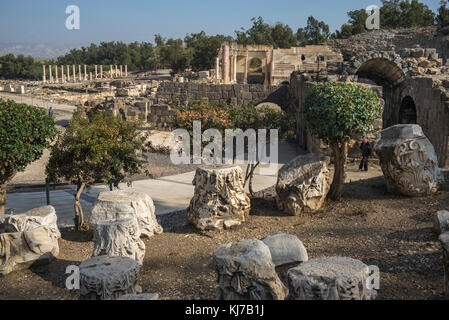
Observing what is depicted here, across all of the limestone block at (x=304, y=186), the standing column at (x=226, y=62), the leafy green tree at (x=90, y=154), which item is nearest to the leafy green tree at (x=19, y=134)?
the leafy green tree at (x=90, y=154)

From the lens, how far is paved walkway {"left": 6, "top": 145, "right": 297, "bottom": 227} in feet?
33.6

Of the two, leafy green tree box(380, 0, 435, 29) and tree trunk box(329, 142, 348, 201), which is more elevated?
leafy green tree box(380, 0, 435, 29)

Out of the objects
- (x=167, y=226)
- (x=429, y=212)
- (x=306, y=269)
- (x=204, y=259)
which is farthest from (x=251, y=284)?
(x=429, y=212)

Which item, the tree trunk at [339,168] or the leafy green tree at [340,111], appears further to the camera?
the tree trunk at [339,168]

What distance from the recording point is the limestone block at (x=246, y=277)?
5.05 m

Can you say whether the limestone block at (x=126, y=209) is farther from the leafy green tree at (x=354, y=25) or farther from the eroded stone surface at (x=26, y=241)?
the leafy green tree at (x=354, y=25)

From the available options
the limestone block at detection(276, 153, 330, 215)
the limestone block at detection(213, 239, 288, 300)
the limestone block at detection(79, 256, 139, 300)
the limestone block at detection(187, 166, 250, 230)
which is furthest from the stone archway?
the limestone block at detection(79, 256, 139, 300)

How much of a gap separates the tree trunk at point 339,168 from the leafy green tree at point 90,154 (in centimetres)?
423

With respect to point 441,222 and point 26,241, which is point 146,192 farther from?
point 441,222

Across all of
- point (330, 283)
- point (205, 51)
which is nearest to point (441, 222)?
point (330, 283)

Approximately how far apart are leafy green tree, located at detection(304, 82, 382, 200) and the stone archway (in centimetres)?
794

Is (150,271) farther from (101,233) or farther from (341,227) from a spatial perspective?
(341,227)

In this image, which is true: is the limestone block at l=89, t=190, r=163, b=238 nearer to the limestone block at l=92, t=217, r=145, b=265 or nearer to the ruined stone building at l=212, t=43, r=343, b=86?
the limestone block at l=92, t=217, r=145, b=265

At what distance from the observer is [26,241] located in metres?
7.10
